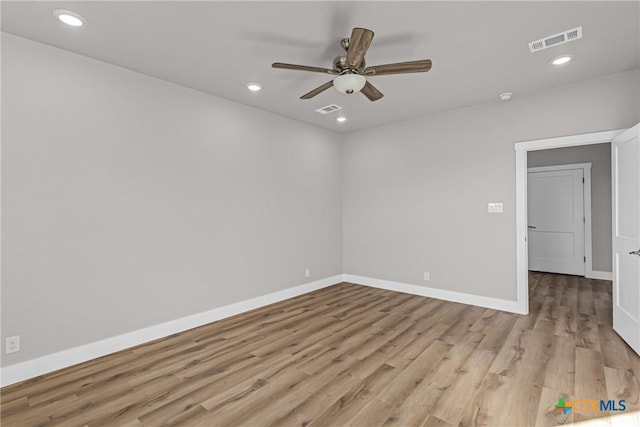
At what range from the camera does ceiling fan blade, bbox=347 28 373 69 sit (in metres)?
2.07

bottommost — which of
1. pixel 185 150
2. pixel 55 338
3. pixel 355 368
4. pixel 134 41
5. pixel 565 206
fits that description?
pixel 355 368

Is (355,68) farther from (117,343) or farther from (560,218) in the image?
(560,218)

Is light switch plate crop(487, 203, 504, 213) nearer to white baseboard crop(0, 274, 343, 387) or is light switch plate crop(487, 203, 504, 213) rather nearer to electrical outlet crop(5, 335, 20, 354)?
white baseboard crop(0, 274, 343, 387)

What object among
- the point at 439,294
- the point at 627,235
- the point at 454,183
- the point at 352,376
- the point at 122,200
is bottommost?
the point at 352,376

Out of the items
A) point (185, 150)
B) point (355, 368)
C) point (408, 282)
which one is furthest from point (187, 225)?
point (408, 282)

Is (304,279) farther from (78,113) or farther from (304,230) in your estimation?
(78,113)

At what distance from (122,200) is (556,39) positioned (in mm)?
4266

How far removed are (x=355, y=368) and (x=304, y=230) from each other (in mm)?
2716

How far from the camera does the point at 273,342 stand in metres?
3.21

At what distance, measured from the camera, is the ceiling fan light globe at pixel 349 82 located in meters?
2.46

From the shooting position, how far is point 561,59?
119 inches

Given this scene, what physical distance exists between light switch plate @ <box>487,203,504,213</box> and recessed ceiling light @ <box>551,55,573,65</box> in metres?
1.74

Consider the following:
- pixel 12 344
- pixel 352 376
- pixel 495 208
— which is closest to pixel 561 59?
pixel 495 208

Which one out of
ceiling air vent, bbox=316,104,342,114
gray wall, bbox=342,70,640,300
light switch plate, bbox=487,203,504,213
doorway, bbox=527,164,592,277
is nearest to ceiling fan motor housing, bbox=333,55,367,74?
ceiling air vent, bbox=316,104,342,114
